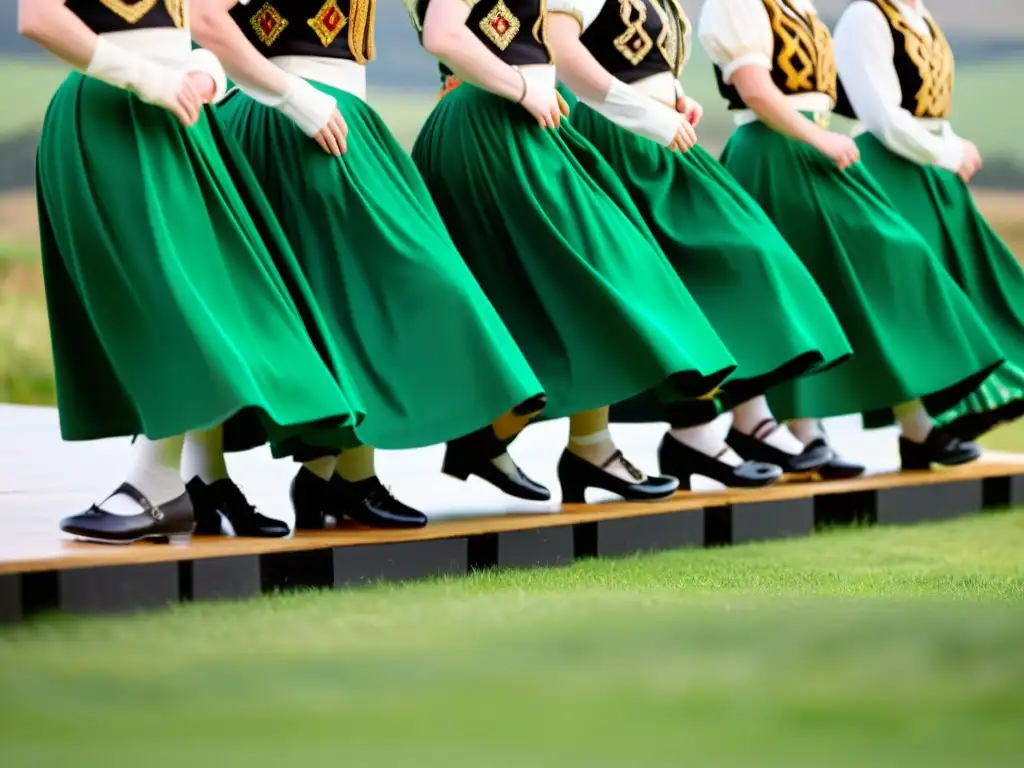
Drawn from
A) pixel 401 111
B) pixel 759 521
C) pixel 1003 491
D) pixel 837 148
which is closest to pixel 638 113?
pixel 837 148

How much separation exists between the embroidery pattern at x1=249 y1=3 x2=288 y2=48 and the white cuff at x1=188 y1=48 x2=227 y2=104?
0.27 meters

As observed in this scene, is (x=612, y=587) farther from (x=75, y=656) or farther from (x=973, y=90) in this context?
(x=973, y=90)

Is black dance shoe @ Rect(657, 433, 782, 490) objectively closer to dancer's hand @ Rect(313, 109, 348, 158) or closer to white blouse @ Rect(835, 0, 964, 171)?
white blouse @ Rect(835, 0, 964, 171)

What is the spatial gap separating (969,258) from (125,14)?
285cm

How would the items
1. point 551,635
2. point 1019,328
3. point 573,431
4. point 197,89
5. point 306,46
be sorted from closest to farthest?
point 551,635
point 197,89
point 306,46
point 573,431
point 1019,328

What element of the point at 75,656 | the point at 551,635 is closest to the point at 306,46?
the point at 75,656

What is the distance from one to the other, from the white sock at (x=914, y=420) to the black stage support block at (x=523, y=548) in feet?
5.37

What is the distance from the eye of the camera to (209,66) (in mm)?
2984

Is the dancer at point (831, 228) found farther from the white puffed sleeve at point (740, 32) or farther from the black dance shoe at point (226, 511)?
the black dance shoe at point (226, 511)

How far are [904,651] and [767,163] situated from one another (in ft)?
10.3

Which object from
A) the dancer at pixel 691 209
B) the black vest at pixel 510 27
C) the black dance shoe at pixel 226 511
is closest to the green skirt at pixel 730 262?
the dancer at pixel 691 209

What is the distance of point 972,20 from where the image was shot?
33.2 ft

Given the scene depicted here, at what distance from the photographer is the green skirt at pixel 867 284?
4.47 m

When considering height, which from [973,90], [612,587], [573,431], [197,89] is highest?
[973,90]
